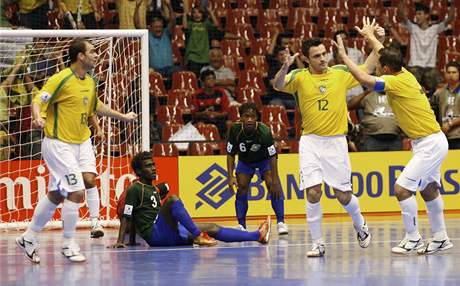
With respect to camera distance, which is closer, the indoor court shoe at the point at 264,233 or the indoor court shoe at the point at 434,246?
the indoor court shoe at the point at 434,246

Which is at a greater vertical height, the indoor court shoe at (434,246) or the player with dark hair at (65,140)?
the player with dark hair at (65,140)

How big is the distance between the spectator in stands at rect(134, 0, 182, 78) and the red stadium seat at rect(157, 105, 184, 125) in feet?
3.86

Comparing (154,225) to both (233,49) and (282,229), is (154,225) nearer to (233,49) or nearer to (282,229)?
(282,229)

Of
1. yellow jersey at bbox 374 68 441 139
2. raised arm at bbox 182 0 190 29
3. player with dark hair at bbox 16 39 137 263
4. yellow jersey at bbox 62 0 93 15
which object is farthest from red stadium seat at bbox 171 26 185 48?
yellow jersey at bbox 374 68 441 139

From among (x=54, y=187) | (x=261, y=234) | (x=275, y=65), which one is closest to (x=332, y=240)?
(x=261, y=234)

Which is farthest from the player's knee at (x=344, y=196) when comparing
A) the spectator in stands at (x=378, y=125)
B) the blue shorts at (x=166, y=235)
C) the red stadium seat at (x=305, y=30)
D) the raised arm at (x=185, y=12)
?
the red stadium seat at (x=305, y=30)

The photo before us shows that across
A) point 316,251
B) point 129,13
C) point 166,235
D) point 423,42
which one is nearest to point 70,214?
point 166,235

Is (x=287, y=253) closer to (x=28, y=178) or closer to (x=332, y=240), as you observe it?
(x=332, y=240)

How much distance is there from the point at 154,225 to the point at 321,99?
8.79ft

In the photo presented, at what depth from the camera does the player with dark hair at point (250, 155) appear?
1566 cm

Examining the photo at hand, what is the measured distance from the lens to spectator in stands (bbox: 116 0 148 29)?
2217 cm

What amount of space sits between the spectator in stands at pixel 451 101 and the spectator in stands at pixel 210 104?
3995 millimetres

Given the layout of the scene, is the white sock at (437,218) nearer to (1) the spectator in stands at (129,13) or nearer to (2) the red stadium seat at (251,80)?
(2) the red stadium seat at (251,80)

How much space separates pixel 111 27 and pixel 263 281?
42.9 ft
